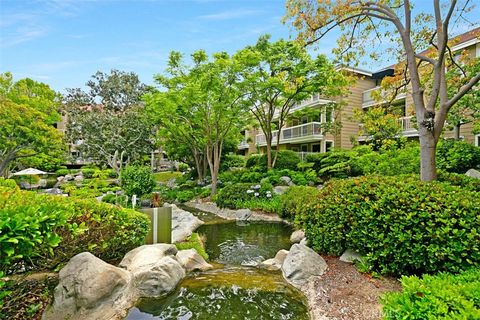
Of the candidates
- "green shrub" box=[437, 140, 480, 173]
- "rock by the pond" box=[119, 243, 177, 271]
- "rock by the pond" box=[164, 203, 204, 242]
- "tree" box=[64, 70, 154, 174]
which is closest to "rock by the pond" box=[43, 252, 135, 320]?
"rock by the pond" box=[119, 243, 177, 271]

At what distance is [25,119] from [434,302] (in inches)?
821

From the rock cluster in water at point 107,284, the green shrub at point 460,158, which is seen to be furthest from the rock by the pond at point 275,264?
the green shrub at point 460,158

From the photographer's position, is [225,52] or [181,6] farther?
[225,52]

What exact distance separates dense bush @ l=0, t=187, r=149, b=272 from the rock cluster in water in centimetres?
34

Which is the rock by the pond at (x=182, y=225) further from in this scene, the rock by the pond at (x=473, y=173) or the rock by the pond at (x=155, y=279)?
the rock by the pond at (x=473, y=173)

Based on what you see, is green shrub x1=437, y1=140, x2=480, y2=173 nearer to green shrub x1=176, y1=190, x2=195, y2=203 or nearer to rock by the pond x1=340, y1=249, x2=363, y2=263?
rock by the pond x1=340, y1=249, x2=363, y2=263

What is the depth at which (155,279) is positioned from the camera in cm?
380

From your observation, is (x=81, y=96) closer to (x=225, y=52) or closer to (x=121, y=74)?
(x=121, y=74)

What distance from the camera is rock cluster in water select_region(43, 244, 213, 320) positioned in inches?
125

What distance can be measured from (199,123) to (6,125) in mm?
11610

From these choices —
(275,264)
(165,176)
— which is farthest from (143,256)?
(165,176)

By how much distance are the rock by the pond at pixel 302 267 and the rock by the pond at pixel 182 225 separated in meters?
3.89

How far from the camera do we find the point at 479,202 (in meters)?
3.41

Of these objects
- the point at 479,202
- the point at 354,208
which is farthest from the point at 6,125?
the point at 479,202
